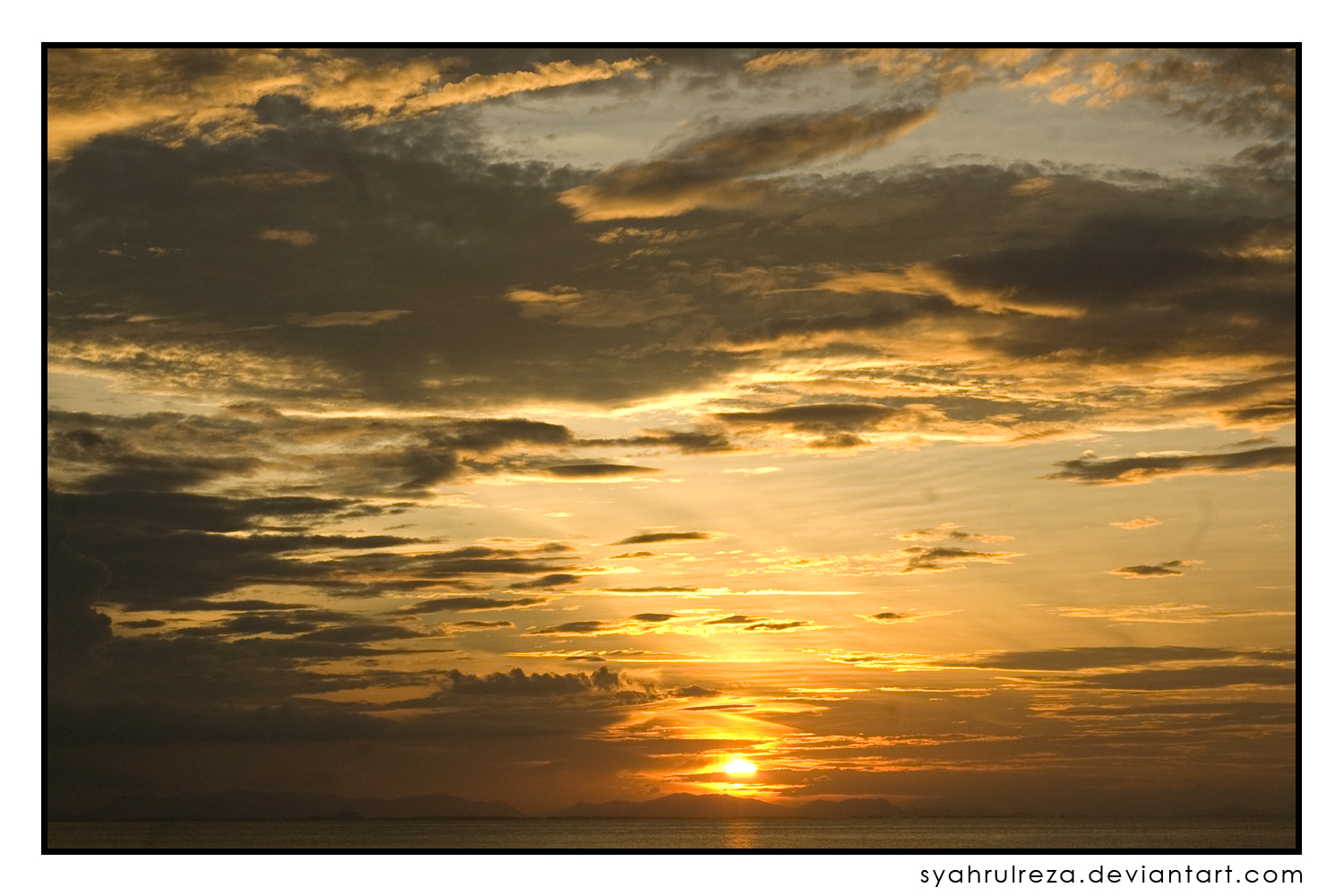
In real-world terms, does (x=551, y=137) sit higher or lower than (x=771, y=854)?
higher

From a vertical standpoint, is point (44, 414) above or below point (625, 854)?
above

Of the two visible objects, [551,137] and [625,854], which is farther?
[551,137]
